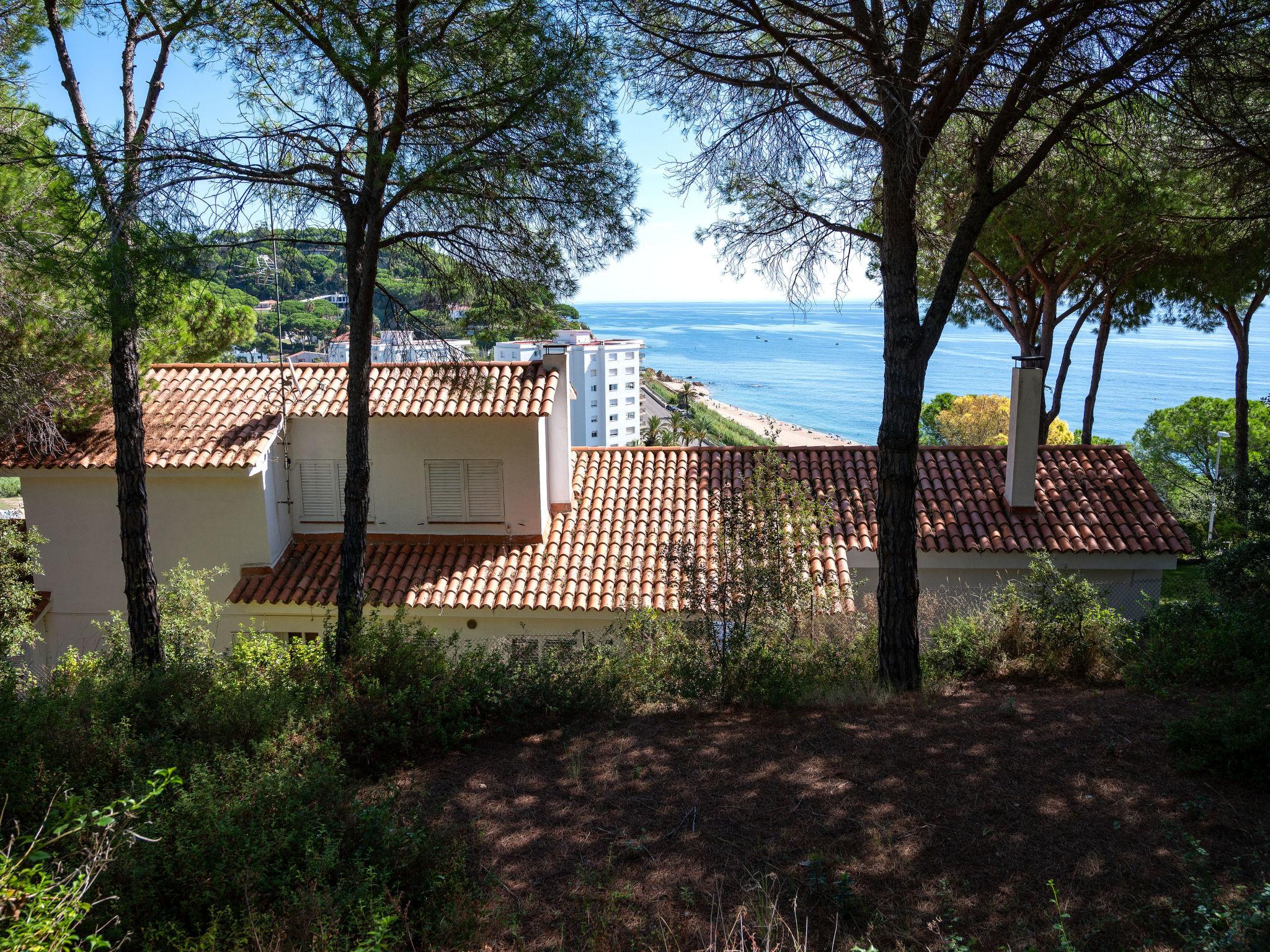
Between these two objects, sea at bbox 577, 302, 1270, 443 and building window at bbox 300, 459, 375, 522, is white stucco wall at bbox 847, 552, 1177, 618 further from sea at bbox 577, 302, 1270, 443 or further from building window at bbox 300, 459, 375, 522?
sea at bbox 577, 302, 1270, 443

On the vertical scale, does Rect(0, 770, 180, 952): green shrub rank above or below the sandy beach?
above

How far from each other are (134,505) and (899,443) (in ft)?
25.7

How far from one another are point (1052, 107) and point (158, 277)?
8.21 meters

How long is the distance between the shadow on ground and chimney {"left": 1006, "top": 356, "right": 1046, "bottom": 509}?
6.95 metres

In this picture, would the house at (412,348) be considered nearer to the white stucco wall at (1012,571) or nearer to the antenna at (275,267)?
the antenna at (275,267)

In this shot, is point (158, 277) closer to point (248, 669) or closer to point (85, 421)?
point (248, 669)

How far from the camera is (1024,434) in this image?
13125mm

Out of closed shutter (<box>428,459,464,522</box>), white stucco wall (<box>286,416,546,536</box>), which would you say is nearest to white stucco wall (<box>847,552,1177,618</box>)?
white stucco wall (<box>286,416,546,536</box>)

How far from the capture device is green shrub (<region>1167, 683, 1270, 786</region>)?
197 inches

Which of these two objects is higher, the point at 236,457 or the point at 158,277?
the point at 158,277

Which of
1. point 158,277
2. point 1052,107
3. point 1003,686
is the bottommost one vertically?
point 1003,686

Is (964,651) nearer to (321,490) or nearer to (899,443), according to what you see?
(899,443)

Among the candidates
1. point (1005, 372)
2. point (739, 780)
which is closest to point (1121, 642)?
point (739, 780)

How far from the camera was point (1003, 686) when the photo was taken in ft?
25.6
